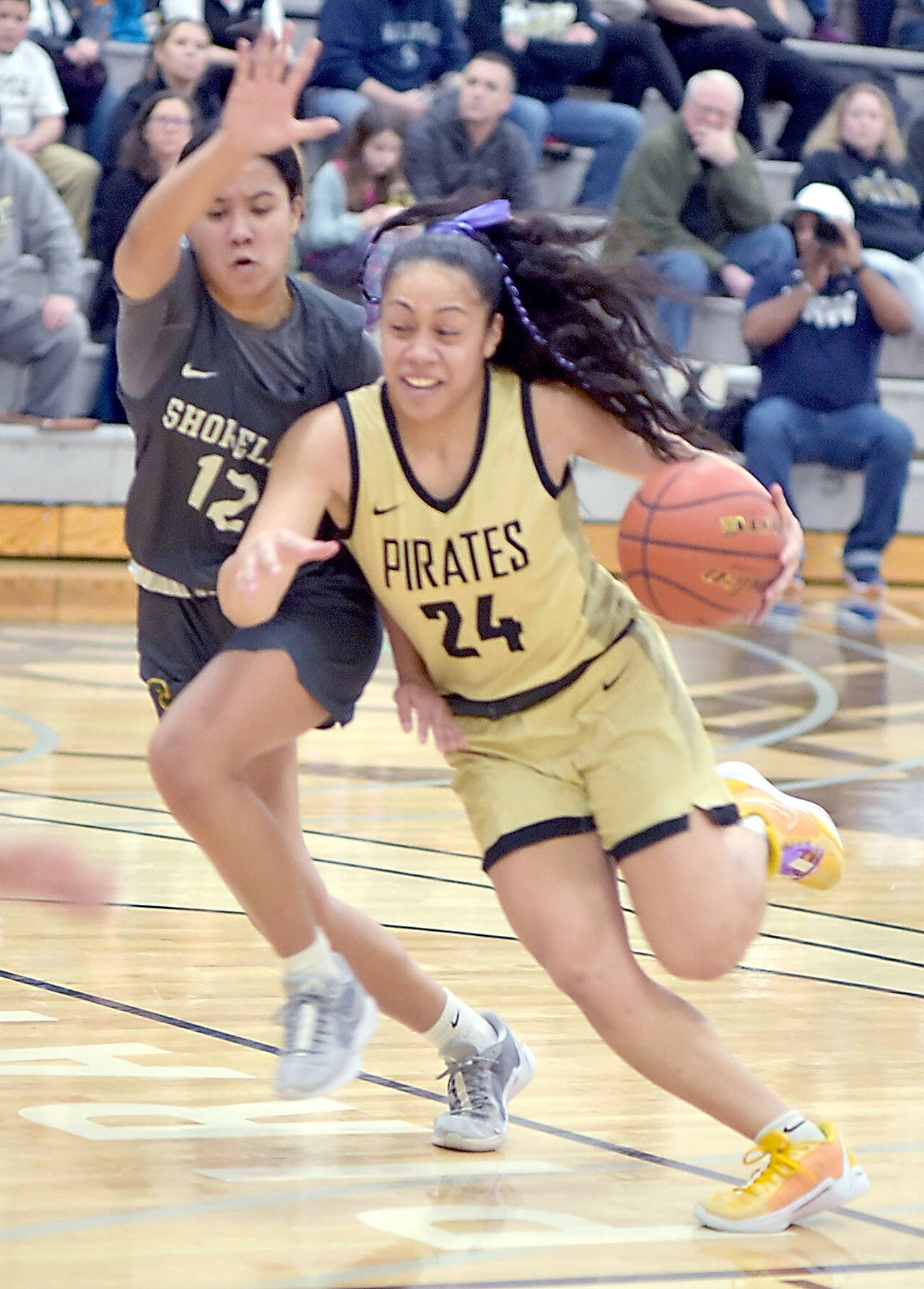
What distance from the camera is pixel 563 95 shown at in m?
11.5

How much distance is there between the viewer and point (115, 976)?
3.98 m

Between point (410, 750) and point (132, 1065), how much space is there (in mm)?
3285

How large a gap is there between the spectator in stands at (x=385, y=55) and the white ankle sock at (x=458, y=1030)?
25.4ft

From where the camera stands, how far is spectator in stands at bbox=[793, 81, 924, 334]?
1083 centimetres

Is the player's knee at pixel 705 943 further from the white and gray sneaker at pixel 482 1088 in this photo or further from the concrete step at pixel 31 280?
the concrete step at pixel 31 280

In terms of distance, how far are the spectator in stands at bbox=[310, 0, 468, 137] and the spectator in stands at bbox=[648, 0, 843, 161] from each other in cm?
139

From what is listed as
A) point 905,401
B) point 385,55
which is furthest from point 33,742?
point 905,401

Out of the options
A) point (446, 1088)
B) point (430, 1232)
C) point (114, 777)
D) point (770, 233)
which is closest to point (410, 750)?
point (114, 777)

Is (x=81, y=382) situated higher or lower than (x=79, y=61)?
lower

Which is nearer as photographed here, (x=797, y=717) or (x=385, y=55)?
(x=797, y=717)

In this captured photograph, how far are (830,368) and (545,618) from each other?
7336 mm

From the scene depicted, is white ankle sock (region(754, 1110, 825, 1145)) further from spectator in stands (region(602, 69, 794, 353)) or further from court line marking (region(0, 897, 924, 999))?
spectator in stands (region(602, 69, 794, 353))

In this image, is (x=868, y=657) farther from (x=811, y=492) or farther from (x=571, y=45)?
(x=571, y=45)

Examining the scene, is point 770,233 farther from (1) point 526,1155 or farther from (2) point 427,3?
(1) point 526,1155
